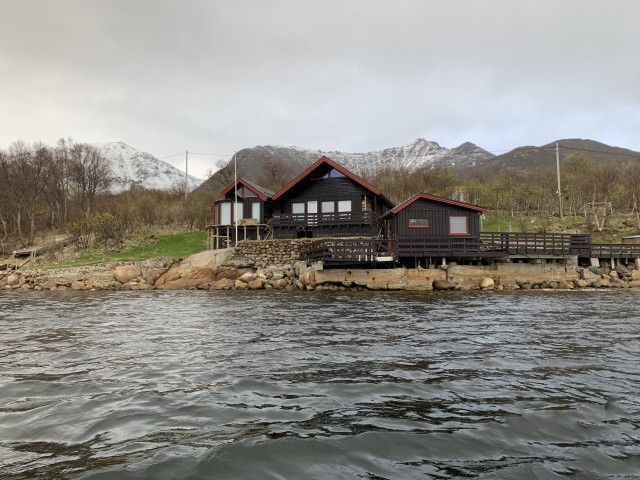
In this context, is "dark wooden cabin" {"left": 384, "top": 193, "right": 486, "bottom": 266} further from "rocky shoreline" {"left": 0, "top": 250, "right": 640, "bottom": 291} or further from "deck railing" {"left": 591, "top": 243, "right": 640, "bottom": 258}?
"deck railing" {"left": 591, "top": 243, "right": 640, "bottom": 258}

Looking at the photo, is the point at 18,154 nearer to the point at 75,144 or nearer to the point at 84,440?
the point at 75,144

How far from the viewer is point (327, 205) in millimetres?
36938

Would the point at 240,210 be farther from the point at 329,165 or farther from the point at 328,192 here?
the point at 329,165

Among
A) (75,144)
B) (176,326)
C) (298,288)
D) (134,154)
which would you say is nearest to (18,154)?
(75,144)

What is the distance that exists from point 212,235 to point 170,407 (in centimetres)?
3417

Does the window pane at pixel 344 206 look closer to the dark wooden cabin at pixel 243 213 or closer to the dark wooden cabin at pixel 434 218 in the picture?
the dark wooden cabin at pixel 434 218

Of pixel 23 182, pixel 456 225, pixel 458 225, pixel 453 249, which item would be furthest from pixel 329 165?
pixel 23 182

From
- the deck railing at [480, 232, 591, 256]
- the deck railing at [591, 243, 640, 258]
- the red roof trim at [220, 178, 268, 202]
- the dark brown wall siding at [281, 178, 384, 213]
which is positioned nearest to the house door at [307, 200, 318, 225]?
the dark brown wall siding at [281, 178, 384, 213]

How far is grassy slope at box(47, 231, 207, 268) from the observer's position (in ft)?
114

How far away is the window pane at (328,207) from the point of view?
36.8 meters

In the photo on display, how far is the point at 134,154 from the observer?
191 metres

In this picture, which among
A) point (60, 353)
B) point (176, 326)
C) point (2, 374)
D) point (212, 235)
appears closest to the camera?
point (2, 374)

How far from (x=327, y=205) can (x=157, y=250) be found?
15858mm

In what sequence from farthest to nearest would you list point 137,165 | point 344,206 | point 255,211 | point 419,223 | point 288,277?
point 137,165
point 255,211
point 344,206
point 419,223
point 288,277
